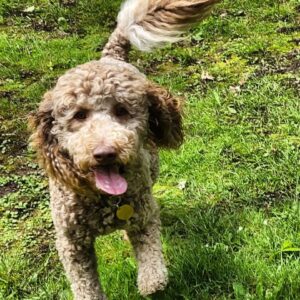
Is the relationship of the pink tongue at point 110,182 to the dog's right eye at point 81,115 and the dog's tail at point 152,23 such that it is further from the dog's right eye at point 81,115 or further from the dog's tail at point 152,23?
the dog's tail at point 152,23

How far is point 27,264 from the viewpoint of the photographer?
4273 mm

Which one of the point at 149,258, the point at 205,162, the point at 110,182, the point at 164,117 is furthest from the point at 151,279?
the point at 205,162

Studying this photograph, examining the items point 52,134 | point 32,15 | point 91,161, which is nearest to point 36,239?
point 52,134

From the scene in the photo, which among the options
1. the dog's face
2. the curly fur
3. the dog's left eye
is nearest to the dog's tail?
the curly fur

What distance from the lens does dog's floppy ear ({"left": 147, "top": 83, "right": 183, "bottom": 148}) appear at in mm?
3682

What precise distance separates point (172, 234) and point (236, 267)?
26.3 inches

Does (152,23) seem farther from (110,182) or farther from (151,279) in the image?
(151,279)

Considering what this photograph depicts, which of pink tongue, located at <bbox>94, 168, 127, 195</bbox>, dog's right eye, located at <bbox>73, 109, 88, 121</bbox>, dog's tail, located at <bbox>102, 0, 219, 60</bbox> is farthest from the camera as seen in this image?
dog's tail, located at <bbox>102, 0, 219, 60</bbox>

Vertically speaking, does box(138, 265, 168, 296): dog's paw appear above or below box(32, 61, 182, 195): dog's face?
below

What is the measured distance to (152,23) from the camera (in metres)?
4.36

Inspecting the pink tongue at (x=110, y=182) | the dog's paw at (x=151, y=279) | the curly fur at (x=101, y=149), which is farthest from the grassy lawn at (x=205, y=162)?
the pink tongue at (x=110, y=182)

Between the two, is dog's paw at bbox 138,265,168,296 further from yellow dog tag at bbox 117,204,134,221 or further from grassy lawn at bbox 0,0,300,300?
yellow dog tag at bbox 117,204,134,221

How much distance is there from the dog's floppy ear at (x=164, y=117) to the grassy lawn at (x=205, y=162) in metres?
0.65

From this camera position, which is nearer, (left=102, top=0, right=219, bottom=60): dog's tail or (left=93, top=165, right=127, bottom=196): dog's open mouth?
(left=93, top=165, right=127, bottom=196): dog's open mouth
